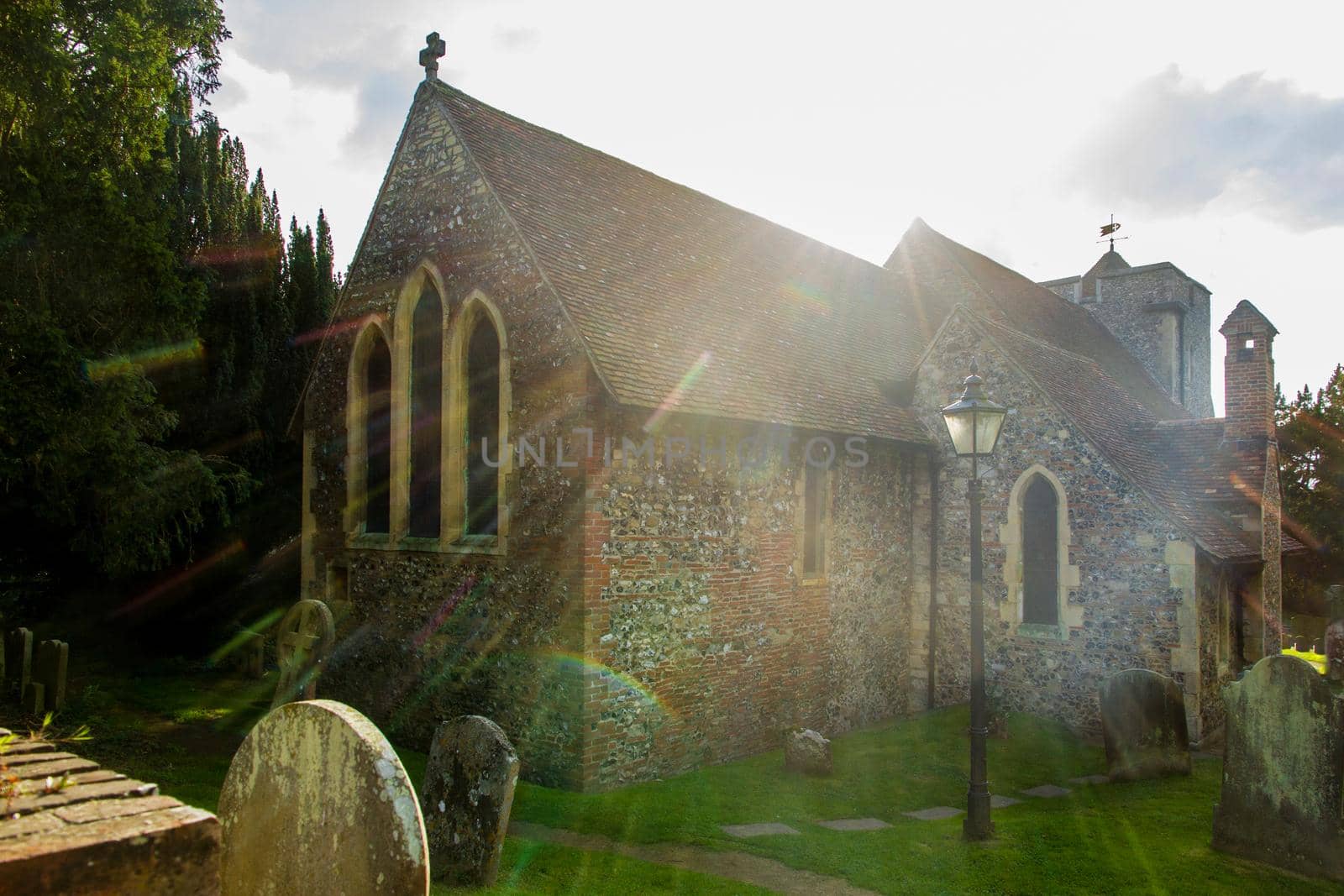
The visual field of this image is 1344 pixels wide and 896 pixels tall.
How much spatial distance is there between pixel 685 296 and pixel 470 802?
8.09 meters

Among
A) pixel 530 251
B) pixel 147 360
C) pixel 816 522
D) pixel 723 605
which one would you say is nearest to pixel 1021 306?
pixel 816 522

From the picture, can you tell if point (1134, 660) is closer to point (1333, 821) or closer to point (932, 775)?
point (932, 775)

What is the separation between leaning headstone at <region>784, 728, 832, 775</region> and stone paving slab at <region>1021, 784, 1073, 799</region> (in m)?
2.28

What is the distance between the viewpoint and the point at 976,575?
29.5ft

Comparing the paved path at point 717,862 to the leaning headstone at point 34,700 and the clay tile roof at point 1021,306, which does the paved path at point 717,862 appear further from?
the clay tile roof at point 1021,306

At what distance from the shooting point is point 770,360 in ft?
43.7

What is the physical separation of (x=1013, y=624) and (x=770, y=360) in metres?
5.53

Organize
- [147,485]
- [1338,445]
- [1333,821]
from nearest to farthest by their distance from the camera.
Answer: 1. [1333,821]
2. [147,485]
3. [1338,445]

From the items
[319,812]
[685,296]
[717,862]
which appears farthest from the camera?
[685,296]

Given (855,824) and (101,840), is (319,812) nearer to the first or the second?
(101,840)

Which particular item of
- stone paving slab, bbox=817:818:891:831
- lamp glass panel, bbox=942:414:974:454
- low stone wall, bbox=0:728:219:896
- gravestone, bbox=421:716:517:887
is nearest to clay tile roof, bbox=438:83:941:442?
lamp glass panel, bbox=942:414:974:454

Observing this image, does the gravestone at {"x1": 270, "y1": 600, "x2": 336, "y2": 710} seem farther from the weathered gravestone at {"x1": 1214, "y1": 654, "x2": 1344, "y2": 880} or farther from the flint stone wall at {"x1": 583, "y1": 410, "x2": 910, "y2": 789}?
the weathered gravestone at {"x1": 1214, "y1": 654, "x2": 1344, "y2": 880}

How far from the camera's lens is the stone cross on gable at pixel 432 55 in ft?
40.4

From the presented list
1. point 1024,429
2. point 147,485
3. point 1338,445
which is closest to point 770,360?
point 1024,429
